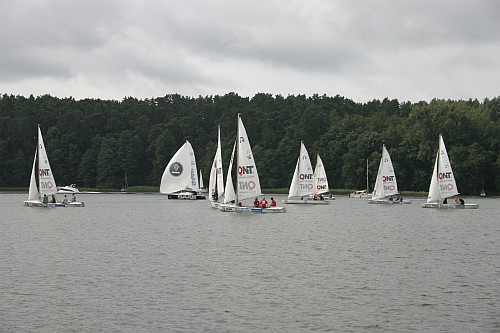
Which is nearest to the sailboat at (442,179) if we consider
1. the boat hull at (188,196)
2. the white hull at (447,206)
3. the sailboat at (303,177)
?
the white hull at (447,206)

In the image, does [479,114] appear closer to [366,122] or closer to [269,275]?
[366,122]

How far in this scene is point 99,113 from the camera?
16025 cm

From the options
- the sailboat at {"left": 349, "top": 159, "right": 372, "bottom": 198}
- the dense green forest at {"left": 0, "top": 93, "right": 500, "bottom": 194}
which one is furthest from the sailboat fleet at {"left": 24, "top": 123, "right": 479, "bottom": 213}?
the dense green forest at {"left": 0, "top": 93, "right": 500, "bottom": 194}

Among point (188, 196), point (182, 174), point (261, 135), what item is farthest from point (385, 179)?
point (261, 135)

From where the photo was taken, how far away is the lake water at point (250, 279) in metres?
21.1

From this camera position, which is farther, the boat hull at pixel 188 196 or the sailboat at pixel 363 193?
the sailboat at pixel 363 193

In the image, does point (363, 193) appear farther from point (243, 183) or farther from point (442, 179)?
point (243, 183)

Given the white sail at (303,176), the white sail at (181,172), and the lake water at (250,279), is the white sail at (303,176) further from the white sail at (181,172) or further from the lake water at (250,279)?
the lake water at (250,279)

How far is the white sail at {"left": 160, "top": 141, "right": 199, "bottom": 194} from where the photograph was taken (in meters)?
89.8

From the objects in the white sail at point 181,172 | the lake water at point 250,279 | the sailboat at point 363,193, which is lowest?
the lake water at point 250,279

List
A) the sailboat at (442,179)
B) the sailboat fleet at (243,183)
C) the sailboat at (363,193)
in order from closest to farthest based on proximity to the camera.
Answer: the sailboat fleet at (243,183), the sailboat at (442,179), the sailboat at (363,193)

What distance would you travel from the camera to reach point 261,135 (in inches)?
5910

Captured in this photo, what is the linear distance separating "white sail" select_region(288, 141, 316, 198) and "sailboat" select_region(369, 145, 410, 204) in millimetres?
9693

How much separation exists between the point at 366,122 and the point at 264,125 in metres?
24.6
